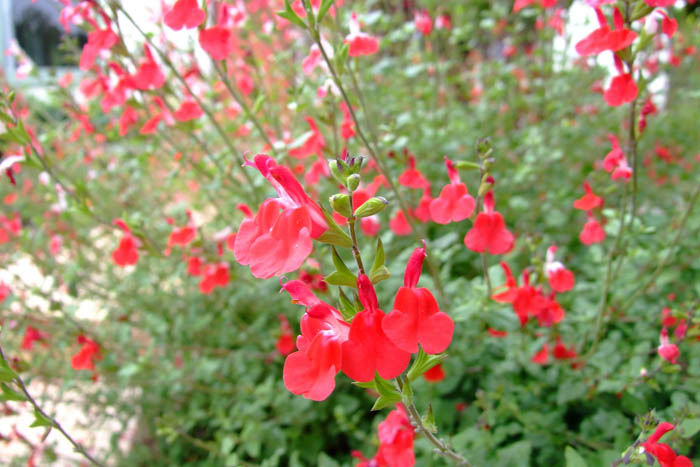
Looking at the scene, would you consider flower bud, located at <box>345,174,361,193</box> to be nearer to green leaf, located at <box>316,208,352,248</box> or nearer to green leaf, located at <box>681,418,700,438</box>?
green leaf, located at <box>316,208,352,248</box>

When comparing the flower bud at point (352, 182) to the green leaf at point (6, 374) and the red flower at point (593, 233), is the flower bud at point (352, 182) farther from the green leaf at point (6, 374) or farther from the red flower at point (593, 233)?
the red flower at point (593, 233)

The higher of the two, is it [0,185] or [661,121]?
[0,185]

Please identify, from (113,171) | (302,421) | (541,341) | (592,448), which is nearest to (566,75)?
(541,341)

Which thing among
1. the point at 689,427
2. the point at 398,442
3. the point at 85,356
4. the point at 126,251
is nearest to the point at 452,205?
the point at 398,442

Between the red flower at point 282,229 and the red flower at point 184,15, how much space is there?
642mm

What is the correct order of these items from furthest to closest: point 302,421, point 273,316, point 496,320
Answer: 1. point 273,316
2. point 302,421
3. point 496,320

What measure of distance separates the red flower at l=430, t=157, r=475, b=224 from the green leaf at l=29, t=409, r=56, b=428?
2.88 ft

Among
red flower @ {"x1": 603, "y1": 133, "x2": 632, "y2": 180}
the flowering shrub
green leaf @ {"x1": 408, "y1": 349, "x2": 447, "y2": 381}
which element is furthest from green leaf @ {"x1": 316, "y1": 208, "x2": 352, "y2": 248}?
red flower @ {"x1": 603, "y1": 133, "x2": 632, "y2": 180}

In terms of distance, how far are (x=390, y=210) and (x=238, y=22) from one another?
1045mm

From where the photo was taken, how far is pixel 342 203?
22.8 inches

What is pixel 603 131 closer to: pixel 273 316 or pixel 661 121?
pixel 661 121

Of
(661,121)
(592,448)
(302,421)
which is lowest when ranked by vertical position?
(661,121)

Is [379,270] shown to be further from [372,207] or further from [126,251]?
[126,251]

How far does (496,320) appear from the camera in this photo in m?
1.24
